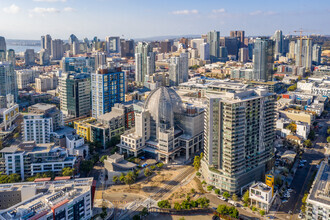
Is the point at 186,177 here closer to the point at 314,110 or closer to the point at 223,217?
the point at 223,217

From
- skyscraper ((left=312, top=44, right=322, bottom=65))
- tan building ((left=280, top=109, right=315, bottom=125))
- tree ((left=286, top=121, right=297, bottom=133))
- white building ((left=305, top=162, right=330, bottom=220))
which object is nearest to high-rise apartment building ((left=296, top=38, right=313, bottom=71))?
skyscraper ((left=312, top=44, right=322, bottom=65))

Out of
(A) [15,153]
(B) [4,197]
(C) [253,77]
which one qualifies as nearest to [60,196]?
(B) [4,197]

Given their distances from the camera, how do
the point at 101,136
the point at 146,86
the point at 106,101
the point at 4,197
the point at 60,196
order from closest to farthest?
the point at 60,196
the point at 4,197
the point at 101,136
the point at 106,101
the point at 146,86

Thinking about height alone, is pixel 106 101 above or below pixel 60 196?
above

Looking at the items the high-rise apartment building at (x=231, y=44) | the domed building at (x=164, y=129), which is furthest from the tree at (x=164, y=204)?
the high-rise apartment building at (x=231, y=44)

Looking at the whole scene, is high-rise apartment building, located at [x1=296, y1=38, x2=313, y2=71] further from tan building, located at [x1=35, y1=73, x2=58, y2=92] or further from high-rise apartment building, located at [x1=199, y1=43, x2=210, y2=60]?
tan building, located at [x1=35, y1=73, x2=58, y2=92]

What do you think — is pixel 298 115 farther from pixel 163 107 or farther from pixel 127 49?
pixel 127 49
